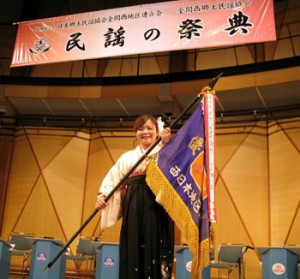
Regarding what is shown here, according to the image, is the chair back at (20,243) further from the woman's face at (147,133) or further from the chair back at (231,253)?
the woman's face at (147,133)

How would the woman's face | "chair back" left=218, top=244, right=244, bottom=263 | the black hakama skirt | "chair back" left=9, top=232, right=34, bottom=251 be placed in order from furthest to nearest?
"chair back" left=9, top=232, right=34, bottom=251
"chair back" left=218, top=244, right=244, bottom=263
the woman's face
the black hakama skirt

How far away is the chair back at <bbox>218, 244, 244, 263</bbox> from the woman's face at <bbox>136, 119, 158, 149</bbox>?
175 inches

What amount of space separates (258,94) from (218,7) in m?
2.61

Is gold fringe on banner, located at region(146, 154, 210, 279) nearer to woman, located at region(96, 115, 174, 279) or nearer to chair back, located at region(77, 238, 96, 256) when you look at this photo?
woman, located at region(96, 115, 174, 279)

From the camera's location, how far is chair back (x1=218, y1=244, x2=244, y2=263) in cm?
664

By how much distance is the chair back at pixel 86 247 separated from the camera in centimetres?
730

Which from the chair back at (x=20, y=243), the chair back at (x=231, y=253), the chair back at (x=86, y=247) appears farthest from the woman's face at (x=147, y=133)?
the chair back at (x=20, y=243)

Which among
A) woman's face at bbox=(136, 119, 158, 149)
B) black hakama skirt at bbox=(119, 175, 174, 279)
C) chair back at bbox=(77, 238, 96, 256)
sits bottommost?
black hakama skirt at bbox=(119, 175, 174, 279)

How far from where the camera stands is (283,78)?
700 cm

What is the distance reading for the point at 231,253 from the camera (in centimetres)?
667

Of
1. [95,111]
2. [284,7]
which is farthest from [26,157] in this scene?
[284,7]

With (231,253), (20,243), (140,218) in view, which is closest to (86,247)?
(20,243)

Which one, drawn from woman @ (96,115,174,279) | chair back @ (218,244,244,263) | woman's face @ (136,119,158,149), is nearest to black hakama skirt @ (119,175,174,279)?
woman @ (96,115,174,279)

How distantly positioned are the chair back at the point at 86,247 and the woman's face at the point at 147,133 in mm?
4903
